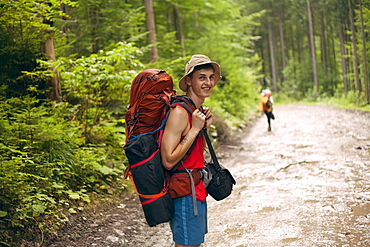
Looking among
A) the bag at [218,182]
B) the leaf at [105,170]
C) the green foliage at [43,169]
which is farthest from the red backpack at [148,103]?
the leaf at [105,170]

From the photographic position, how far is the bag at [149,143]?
102 inches

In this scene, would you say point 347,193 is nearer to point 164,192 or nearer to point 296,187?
point 296,187

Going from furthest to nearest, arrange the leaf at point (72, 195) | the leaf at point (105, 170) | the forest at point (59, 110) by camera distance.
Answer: the leaf at point (105, 170)
the leaf at point (72, 195)
the forest at point (59, 110)

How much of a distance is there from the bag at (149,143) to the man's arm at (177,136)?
0.22ft

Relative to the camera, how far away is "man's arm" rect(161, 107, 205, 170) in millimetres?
2662

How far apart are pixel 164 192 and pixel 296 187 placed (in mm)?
4687

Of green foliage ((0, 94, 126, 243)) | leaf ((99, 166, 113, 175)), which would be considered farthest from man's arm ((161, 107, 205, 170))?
leaf ((99, 166, 113, 175))

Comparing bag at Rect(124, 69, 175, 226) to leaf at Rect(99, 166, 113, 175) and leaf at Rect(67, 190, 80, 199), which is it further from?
leaf at Rect(99, 166, 113, 175)

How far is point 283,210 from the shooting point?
5.45 meters

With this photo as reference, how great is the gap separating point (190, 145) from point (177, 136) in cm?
13

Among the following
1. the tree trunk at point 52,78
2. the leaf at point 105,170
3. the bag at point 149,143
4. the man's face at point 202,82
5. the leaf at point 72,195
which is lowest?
the leaf at point 72,195

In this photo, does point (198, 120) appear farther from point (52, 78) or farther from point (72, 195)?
point (52, 78)

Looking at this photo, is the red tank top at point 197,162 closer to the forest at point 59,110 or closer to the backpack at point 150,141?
the backpack at point 150,141

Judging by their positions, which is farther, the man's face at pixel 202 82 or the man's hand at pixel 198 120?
the man's face at pixel 202 82
